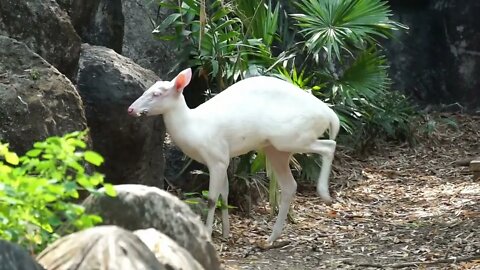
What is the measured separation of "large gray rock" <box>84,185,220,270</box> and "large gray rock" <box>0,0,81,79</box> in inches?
110

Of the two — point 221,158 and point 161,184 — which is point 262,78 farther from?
point 161,184

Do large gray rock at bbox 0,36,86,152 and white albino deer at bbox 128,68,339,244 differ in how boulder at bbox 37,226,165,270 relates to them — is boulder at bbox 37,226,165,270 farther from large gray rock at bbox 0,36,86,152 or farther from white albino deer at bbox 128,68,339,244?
white albino deer at bbox 128,68,339,244

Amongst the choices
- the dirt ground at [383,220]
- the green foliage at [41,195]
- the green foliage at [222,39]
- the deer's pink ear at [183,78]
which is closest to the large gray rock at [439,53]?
the dirt ground at [383,220]

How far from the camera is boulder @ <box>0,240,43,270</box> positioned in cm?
281

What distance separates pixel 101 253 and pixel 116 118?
11.9 ft

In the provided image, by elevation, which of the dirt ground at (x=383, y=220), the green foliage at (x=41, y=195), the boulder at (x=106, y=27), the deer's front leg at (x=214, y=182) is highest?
the boulder at (x=106, y=27)

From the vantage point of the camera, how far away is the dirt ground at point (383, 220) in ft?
20.0

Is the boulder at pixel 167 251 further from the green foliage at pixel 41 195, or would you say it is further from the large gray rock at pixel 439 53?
the large gray rock at pixel 439 53

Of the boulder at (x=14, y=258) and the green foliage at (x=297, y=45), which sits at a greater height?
the green foliage at (x=297, y=45)

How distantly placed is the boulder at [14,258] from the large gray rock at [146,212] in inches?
32.1

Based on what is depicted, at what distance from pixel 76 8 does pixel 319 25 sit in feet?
8.37

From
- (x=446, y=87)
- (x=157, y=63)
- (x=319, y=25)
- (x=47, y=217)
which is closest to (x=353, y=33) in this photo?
(x=319, y=25)

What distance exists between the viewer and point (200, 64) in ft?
26.8

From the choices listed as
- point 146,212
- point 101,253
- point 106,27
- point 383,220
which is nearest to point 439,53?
point 383,220
